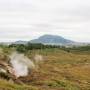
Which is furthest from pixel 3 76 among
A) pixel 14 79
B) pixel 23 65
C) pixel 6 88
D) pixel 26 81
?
pixel 23 65

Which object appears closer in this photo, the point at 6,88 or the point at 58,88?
the point at 6,88

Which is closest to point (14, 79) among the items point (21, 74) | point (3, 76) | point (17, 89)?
point (3, 76)

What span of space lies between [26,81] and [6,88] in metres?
14.6

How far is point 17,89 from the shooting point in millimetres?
38688

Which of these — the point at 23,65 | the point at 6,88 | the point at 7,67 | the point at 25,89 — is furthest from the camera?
the point at 23,65

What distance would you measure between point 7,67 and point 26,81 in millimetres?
4161

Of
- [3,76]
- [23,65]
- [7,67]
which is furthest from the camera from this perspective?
[23,65]

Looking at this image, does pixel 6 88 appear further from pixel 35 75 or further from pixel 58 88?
pixel 35 75

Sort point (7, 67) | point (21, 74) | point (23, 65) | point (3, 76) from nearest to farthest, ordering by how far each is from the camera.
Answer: point (3, 76) → point (7, 67) → point (21, 74) → point (23, 65)

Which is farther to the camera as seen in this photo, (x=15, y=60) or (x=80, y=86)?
(x=15, y=60)

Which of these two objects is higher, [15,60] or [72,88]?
[15,60]

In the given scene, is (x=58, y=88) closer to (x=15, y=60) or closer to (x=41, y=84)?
(x=41, y=84)

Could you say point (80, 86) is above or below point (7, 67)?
below

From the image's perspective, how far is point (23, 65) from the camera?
60906mm
